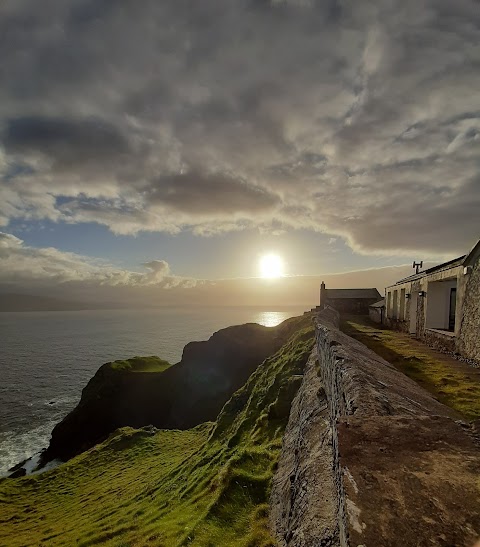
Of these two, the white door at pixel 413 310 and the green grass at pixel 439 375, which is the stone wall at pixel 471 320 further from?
the white door at pixel 413 310

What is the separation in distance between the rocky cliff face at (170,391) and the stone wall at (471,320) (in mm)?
31338

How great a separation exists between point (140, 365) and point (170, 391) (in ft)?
38.2

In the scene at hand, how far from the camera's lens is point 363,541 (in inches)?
91.1

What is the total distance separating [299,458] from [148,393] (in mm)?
56729

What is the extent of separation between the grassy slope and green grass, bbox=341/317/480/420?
16.5 feet

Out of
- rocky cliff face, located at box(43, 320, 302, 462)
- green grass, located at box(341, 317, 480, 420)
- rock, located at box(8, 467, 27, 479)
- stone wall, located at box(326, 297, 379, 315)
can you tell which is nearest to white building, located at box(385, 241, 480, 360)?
green grass, located at box(341, 317, 480, 420)

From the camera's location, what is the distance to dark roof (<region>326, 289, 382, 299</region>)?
58.5 metres

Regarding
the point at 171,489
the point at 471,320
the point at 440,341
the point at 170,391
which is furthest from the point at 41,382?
the point at 471,320

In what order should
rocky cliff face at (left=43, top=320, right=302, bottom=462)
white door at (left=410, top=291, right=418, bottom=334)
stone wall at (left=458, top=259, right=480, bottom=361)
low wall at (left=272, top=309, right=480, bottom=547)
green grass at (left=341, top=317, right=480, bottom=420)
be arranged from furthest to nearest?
1. rocky cliff face at (left=43, top=320, right=302, bottom=462)
2. white door at (left=410, top=291, right=418, bottom=334)
3. stone wall at (left=458, top=259, right=480, bottom=361)
4. green grass at (left=341, top=317, right=480, bottom=420)
5. low wall at (left=272, top=309, right=480, bottom=547)

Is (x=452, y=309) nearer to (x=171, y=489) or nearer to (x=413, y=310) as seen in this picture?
(x=413, y=310)

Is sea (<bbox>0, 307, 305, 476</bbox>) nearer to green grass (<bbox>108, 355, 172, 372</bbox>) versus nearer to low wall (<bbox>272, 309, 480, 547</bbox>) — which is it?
green grass (<bbox>108, 355, 172, 372</bbox>)

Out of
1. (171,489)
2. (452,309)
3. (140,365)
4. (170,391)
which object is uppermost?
(452,309)

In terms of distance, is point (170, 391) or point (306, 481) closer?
point (306, 481)

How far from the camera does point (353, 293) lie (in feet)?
197
